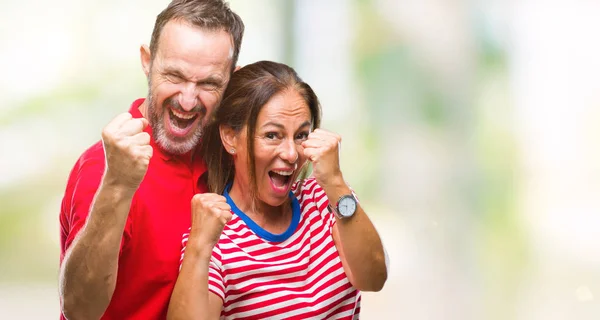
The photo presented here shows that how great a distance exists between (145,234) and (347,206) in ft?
1.33

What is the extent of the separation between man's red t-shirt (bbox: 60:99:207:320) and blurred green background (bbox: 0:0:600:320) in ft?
6.13

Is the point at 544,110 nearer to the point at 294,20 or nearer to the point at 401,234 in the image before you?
the point at 401,234

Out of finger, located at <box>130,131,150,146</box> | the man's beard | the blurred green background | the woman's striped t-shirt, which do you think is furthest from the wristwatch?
the blurred green background

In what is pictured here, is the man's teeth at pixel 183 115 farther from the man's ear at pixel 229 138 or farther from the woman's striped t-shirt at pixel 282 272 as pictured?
the woman's striped t-shirt at pixel 282 272

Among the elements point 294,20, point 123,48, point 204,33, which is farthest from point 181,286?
point 294,20

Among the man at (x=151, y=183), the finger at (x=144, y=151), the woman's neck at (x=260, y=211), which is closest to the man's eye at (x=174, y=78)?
the man at (x=151, y=183)

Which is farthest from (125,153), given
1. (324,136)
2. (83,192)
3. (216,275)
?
(324,136)

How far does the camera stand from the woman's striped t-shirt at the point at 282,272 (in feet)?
5.95

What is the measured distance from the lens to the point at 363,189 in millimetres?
3891

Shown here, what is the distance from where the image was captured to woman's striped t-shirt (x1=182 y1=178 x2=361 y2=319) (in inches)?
71.4

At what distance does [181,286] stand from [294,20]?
2.42 meters

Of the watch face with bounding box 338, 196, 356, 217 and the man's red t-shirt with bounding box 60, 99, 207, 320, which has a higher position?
the watch face with bounding box 338, 196, 356, 217

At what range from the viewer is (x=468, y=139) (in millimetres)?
3861

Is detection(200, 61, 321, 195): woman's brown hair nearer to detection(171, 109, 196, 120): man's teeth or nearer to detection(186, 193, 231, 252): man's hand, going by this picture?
detection(171, 109, 196, 120): man's teeth
